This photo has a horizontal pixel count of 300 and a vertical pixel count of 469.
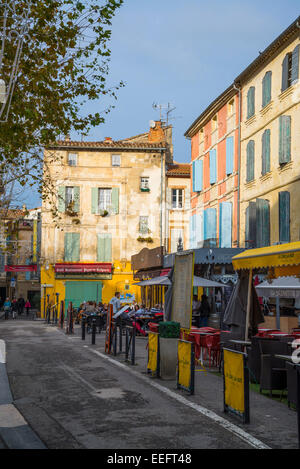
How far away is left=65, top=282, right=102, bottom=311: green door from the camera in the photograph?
41344 mm

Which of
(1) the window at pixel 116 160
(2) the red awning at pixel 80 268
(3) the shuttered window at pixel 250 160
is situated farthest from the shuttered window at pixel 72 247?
(3) the shuttered window at pixel 250 160

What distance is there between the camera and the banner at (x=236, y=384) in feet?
23.4

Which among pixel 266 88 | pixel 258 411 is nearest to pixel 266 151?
pixel 266 88

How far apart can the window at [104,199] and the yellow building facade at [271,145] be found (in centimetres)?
1690

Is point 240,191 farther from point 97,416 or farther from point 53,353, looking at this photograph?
point 97,416

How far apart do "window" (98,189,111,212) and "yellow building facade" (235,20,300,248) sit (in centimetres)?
1690

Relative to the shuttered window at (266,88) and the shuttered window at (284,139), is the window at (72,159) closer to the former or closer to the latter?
the shuttered window at (266,88)

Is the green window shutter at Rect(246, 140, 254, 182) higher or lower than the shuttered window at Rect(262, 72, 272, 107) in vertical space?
lower

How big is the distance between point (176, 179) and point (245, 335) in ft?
104

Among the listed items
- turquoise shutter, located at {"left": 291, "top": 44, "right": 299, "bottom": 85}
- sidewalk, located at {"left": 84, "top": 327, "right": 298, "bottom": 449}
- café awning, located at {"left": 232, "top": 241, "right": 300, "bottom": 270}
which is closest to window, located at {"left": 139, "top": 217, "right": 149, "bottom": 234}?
turquoise shutter, located at {"left": 291, "top": 44, "right": 299, "bottom": 85}

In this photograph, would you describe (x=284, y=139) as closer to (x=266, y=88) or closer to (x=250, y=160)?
(x=266, y=88)

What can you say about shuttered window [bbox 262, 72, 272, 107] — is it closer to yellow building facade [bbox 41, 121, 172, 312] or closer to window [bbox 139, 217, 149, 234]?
yellow building facade [bbox 41, 121, 172, 312]

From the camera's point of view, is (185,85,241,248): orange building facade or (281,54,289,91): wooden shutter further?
(185,85,241,248): orange building facade
